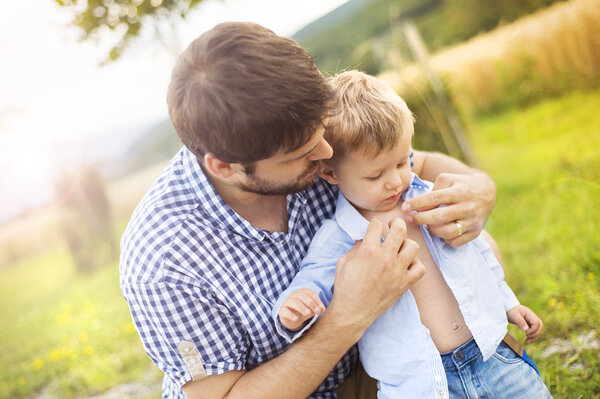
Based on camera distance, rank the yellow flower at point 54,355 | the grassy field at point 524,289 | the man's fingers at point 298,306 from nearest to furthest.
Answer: the man's fingers at point 298,306 < the grassy field at point 524,289 < the yellow flower at point 54,355

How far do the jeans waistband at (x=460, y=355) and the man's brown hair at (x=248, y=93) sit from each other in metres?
0.87

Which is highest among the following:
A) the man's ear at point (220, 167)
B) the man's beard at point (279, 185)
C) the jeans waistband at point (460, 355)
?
the man's ear at point (220, 167)

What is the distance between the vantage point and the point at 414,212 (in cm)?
178

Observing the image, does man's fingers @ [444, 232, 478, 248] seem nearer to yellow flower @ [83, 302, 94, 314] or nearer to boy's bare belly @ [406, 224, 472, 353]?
boy's bare belly @ [406, 224, 472, 353]

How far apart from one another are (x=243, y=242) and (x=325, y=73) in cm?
80

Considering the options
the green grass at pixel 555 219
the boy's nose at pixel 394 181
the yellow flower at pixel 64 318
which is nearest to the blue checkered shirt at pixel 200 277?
the boy's nose at pixel 394 181

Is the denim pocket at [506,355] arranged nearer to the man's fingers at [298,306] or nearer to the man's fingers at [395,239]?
the man's fingers at [395,239]

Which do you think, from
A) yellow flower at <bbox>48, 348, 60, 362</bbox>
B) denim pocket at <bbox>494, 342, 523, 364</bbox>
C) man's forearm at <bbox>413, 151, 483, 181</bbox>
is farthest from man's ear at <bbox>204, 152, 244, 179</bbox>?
yellow flower at <bbox>48, 348, 60, 362</bbox>

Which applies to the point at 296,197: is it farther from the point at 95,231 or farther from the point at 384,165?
the point at 95,231

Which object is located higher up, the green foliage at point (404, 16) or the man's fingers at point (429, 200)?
the man's fingers at point (429, 200)

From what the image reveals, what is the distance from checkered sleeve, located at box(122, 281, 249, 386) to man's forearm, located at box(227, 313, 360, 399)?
0.10 meters

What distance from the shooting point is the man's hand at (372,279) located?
1.58 metres

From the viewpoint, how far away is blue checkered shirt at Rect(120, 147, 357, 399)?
5.23ft

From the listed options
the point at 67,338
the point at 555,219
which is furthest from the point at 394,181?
the point at 67,338
